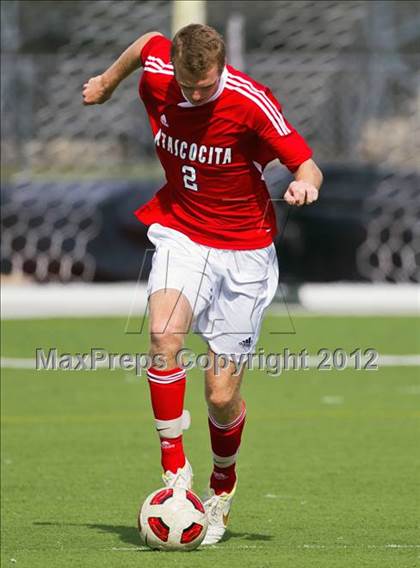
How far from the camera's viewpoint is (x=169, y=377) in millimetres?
6484

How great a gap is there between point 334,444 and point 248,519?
2.40m

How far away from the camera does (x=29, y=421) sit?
10.4m

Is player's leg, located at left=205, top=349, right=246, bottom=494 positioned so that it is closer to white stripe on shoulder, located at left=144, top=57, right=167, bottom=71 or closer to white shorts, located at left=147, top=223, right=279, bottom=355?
white shorts, located at left=147, top=223, right=279, bottom=355

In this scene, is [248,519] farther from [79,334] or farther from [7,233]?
[7,233]

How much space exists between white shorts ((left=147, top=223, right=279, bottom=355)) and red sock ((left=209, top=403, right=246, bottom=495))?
0.38m

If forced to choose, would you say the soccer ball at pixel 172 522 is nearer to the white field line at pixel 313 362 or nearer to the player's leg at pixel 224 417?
the player's leg at pixel 224 417

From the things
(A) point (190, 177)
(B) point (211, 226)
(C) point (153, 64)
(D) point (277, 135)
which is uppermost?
(C) point (153, 64)

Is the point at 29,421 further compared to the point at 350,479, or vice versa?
the point at 29,421

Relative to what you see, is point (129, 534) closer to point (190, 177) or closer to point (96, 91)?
point (190, 177)

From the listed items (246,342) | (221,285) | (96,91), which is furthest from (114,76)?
(246,342)

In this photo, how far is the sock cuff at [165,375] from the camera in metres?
6.48

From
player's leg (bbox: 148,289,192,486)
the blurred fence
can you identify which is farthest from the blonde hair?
the blurred fence

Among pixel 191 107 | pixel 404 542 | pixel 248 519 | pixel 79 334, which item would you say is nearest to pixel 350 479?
pixel 248 519

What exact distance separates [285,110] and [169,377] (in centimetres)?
1249
